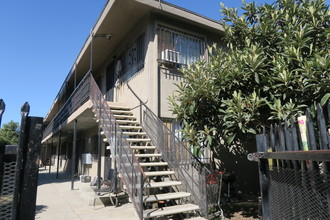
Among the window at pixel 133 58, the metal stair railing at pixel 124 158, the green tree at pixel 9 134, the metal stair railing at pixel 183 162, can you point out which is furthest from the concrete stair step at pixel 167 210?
the green tree at pixel 9 134

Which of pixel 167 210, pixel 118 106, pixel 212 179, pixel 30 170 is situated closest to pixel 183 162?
pixel 212 179

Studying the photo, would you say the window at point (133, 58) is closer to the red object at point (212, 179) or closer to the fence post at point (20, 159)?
the red object at point (212, 179)

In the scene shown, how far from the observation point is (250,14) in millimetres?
6332

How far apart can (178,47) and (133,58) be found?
1.95 metres

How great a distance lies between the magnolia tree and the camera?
4508 mm

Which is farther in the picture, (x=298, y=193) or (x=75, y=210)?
(x=75, y=210)

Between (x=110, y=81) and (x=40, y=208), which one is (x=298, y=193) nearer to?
(x=40, y=208)

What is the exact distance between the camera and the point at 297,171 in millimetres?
1797

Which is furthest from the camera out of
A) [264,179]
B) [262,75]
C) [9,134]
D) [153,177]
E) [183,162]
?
[9,134]

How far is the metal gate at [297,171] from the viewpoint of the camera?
5.00ft

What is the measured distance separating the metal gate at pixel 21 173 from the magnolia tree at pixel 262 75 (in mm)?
3652

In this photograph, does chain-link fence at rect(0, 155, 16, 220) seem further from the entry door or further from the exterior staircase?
the entry door

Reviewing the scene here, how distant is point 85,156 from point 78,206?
24.7 ft

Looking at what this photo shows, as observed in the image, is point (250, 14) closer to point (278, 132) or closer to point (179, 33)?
point (179, 33)
